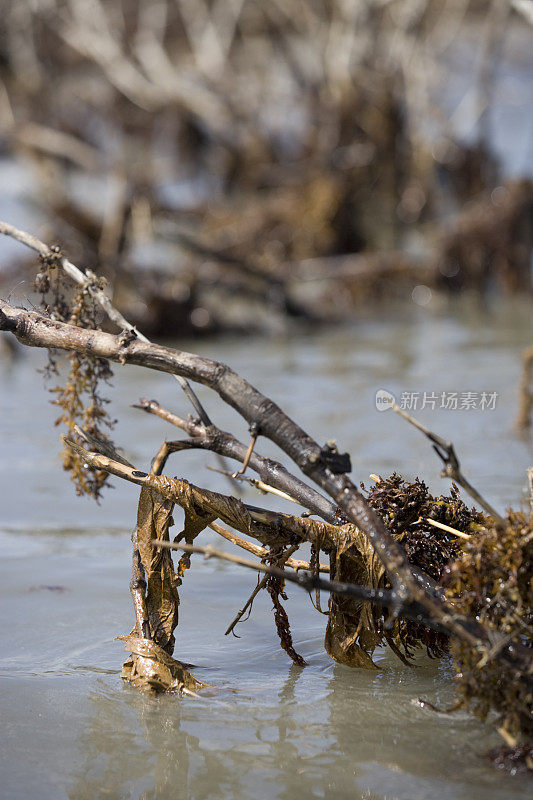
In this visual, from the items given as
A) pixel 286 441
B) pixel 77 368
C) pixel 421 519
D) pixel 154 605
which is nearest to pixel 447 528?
pixel 421 519

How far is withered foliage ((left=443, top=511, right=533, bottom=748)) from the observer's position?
1972 millimetres

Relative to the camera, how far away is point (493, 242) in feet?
34.6

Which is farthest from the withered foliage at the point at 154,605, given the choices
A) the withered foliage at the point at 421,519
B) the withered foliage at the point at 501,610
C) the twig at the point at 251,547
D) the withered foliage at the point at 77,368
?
the withered foliage at the point at 501,610

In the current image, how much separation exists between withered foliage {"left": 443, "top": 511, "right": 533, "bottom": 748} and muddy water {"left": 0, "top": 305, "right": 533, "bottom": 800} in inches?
5.0

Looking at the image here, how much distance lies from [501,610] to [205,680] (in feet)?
2.79

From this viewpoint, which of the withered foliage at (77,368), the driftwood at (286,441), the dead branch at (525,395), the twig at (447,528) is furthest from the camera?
the dead branch at (525,395)

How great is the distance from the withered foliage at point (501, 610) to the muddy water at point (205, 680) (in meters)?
0.13

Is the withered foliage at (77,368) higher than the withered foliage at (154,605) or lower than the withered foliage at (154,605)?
higher

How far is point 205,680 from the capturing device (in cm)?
254

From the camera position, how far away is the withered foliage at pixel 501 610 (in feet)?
6.47

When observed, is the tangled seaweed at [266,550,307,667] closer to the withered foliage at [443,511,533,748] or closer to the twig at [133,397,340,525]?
the twig at [133,397,340,525]

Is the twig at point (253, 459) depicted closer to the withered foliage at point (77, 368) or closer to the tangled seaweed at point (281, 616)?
the tangled seaweed at point (281, 616)

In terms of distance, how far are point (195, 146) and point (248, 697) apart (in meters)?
12.9

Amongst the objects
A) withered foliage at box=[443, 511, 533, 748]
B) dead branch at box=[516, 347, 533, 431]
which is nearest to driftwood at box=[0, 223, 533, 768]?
withered foliage at box=[443, 511, 533, 748]
